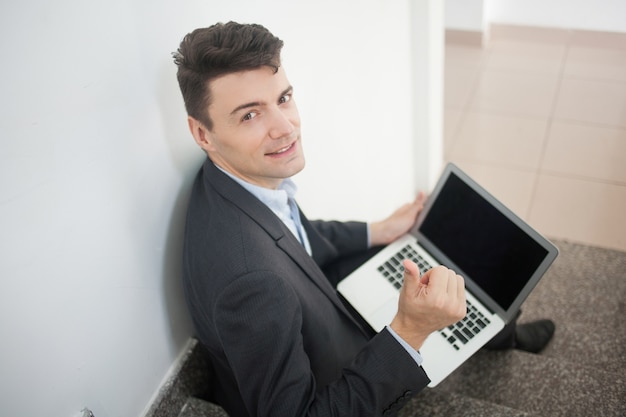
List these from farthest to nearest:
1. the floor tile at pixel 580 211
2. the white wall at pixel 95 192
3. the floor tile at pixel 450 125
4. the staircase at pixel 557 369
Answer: the floor tile at pixel 450 125
the floor tile at pixel 580 211
the staircase at pixel 557 369
the white wall at pixel 95 192

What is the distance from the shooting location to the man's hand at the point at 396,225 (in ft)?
5.52

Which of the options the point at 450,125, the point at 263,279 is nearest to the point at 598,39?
the point at 450,125

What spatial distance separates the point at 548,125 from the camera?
294 centimetres

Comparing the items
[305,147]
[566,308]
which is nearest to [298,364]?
[305,147]

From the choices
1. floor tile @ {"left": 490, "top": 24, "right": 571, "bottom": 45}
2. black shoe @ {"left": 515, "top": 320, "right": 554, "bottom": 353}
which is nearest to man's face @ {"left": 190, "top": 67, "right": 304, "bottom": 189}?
black shoe @ {"left": 515, "top": 320, "right": 554, "bottom": 353}

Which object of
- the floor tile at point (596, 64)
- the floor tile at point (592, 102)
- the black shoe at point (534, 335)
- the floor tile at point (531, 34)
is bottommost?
the black shoe at point (534, 335)

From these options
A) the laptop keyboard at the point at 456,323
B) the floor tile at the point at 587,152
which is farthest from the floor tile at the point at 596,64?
the laptop keyboard at the point at 456,323

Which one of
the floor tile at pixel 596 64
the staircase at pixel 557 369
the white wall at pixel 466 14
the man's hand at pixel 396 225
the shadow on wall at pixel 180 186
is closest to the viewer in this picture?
the shadow on wall at pixel 180 186

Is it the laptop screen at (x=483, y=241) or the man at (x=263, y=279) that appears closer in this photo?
the man at (x=263, y=279)

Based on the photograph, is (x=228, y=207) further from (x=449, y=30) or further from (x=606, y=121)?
(x=449, y=30)

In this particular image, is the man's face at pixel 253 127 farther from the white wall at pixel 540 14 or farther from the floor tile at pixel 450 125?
the white wall at pixel 540 14

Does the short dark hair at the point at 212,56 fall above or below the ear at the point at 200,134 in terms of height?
above

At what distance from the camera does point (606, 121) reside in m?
2.88

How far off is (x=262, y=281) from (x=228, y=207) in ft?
0.71
